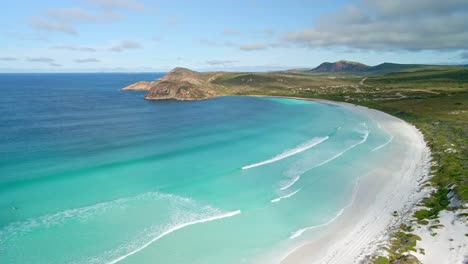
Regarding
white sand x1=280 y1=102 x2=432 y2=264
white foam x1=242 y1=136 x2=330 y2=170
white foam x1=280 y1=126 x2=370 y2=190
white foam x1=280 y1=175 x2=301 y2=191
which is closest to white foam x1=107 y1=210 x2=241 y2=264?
white sand x1=280 y1=102 x2=432 y2=264

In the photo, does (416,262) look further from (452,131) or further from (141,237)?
(452,131)

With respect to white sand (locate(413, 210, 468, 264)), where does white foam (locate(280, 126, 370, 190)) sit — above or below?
above

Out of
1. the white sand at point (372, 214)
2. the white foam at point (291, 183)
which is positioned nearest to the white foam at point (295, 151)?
the white foam at point (291, 183)

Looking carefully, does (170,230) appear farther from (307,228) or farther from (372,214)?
(372,214)

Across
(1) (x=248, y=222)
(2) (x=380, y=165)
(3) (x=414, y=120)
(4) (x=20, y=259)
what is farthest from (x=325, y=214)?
(3) (x=414, y=120)

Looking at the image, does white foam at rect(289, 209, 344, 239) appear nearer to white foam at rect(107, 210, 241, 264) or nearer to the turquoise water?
the turquoise water

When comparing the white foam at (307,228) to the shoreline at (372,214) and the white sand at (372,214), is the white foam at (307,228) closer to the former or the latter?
the shoreline at (372,214)

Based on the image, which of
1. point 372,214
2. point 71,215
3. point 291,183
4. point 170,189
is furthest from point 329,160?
point 71,215
